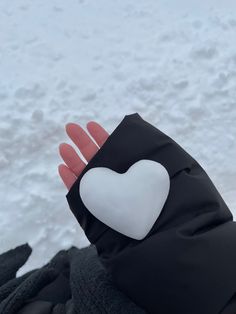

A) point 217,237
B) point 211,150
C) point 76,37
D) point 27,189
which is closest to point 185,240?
point 217,237

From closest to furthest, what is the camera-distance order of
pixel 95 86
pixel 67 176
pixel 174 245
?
pixel 174 245
pixel 67 176
pixel 95 86

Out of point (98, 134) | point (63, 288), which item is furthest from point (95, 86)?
point (63, 288)

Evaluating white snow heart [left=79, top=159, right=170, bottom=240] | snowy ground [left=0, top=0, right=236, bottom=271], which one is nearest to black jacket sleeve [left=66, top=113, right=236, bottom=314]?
white snow heart [left=79, top=159, right=170, bottom=240]

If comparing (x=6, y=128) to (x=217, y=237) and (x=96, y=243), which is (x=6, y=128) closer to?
(x=96, y=243)

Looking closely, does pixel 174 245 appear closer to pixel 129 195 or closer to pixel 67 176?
pixel 129 195

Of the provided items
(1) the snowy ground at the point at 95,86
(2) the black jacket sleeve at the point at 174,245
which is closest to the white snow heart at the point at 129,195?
(2) the black jacket sleeve at the point at 174,245

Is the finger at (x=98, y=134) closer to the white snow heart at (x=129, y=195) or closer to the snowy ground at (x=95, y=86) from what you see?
the white snow heart at (x=129, y=195)
